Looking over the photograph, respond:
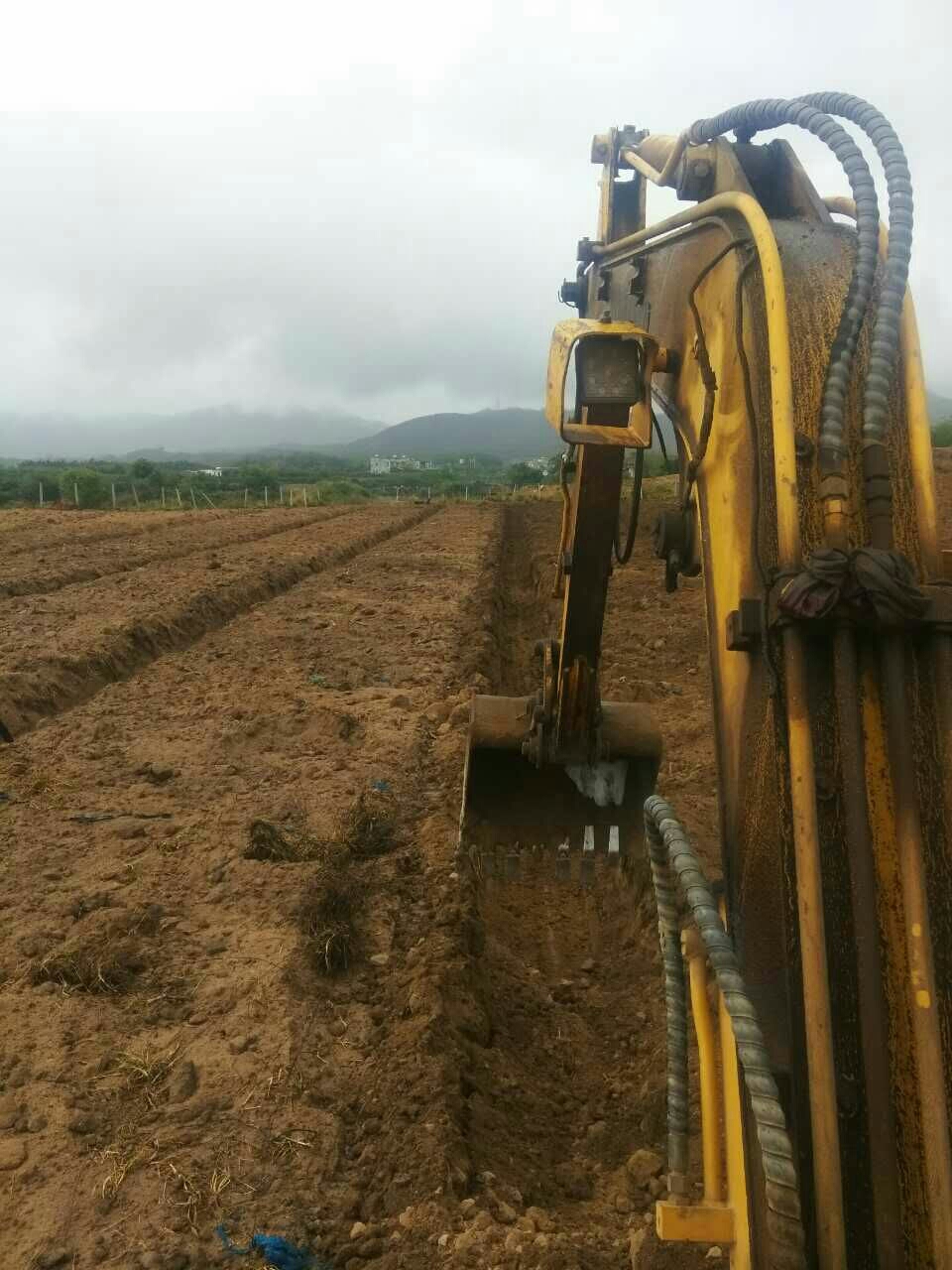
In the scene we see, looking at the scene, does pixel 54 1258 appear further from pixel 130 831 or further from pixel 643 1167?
pixel 130 831

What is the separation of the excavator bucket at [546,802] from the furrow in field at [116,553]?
9.31 metres

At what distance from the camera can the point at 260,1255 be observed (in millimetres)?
2539

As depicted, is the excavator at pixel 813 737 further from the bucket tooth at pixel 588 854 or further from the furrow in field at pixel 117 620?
the furrow in field at pixel 117 620

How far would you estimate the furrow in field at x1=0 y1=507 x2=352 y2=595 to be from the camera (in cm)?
1284

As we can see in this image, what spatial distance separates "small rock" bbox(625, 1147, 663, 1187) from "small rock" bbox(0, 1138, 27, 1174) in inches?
69.3

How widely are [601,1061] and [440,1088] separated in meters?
0.81

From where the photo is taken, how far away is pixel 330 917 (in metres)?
4.20

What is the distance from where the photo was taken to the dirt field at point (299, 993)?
2.74 metres

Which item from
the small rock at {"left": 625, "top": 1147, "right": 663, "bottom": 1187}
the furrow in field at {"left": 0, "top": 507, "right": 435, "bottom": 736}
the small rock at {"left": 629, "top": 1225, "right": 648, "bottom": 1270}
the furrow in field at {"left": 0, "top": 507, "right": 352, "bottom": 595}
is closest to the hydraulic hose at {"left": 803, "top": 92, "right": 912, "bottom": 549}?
the small rock at {"left": 629, "top": 1225, "right": 648, "bottom": 1270}

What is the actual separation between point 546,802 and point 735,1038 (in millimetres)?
2721

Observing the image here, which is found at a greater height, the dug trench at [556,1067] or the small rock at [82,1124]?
the small rock at [82,1124]

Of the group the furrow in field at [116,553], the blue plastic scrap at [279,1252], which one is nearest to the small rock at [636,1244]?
the blue plastic scrap at [279,1252]

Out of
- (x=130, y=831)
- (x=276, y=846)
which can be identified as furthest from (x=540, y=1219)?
(x=130, y=831)

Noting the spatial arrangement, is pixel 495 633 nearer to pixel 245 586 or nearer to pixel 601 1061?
pixel 245 586
